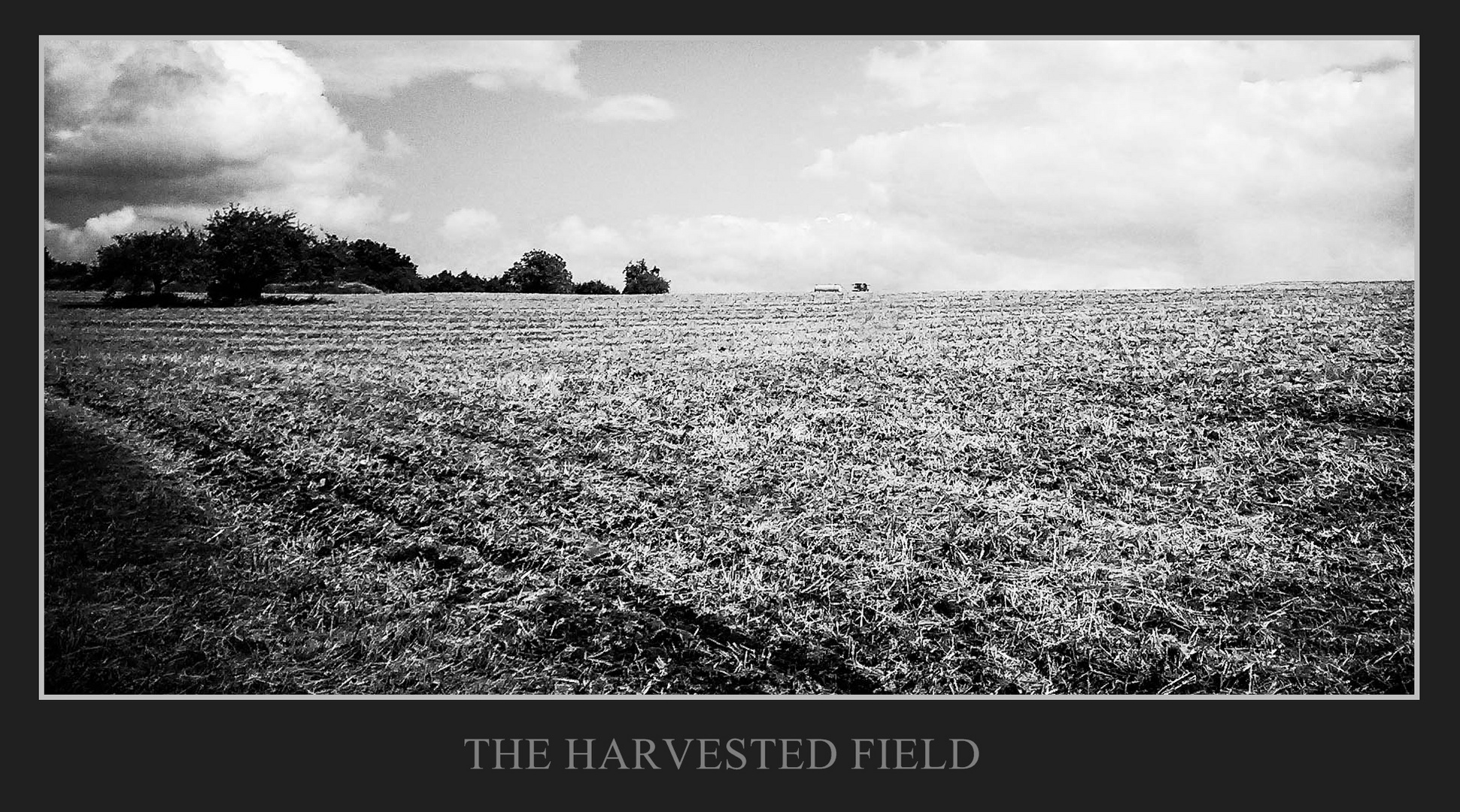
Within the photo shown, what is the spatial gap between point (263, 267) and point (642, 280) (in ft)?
16.0

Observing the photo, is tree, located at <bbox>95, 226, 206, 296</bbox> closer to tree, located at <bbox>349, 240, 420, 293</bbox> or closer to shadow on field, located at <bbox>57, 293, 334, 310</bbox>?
shadow on field, located at <bbox>57, 293, 334, 310</bbox>

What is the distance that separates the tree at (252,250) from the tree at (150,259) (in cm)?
25

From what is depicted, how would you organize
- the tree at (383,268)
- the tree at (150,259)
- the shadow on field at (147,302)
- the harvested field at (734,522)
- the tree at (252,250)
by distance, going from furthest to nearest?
the tree at (383,268) < the tree at (252,250) < the shadow on field at (147,302) < the tree at (150,259) < the harvested field at (734,522)

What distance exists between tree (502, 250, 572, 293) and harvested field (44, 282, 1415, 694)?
1016 millimetres

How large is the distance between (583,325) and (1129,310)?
290 inches

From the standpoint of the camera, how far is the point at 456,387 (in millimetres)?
7508


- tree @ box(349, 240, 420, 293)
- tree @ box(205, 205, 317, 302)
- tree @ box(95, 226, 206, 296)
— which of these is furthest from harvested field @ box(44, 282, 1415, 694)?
tree @ box(205, 205, 317, 302)

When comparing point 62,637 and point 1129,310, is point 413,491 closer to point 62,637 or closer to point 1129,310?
point 62,637

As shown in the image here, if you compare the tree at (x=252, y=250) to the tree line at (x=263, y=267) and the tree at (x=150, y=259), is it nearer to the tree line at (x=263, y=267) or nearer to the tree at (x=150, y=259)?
the tree line at (x=263, y=267)

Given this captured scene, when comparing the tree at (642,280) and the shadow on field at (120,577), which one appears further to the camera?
the tree at (642,280)

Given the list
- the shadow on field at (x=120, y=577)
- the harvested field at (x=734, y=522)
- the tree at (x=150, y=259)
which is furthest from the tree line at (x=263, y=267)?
the shadow on field at (x=120, y=577)

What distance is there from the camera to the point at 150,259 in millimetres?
6699

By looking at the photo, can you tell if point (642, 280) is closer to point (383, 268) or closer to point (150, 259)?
point (383, 268)

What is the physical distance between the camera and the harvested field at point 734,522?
4312 mm
